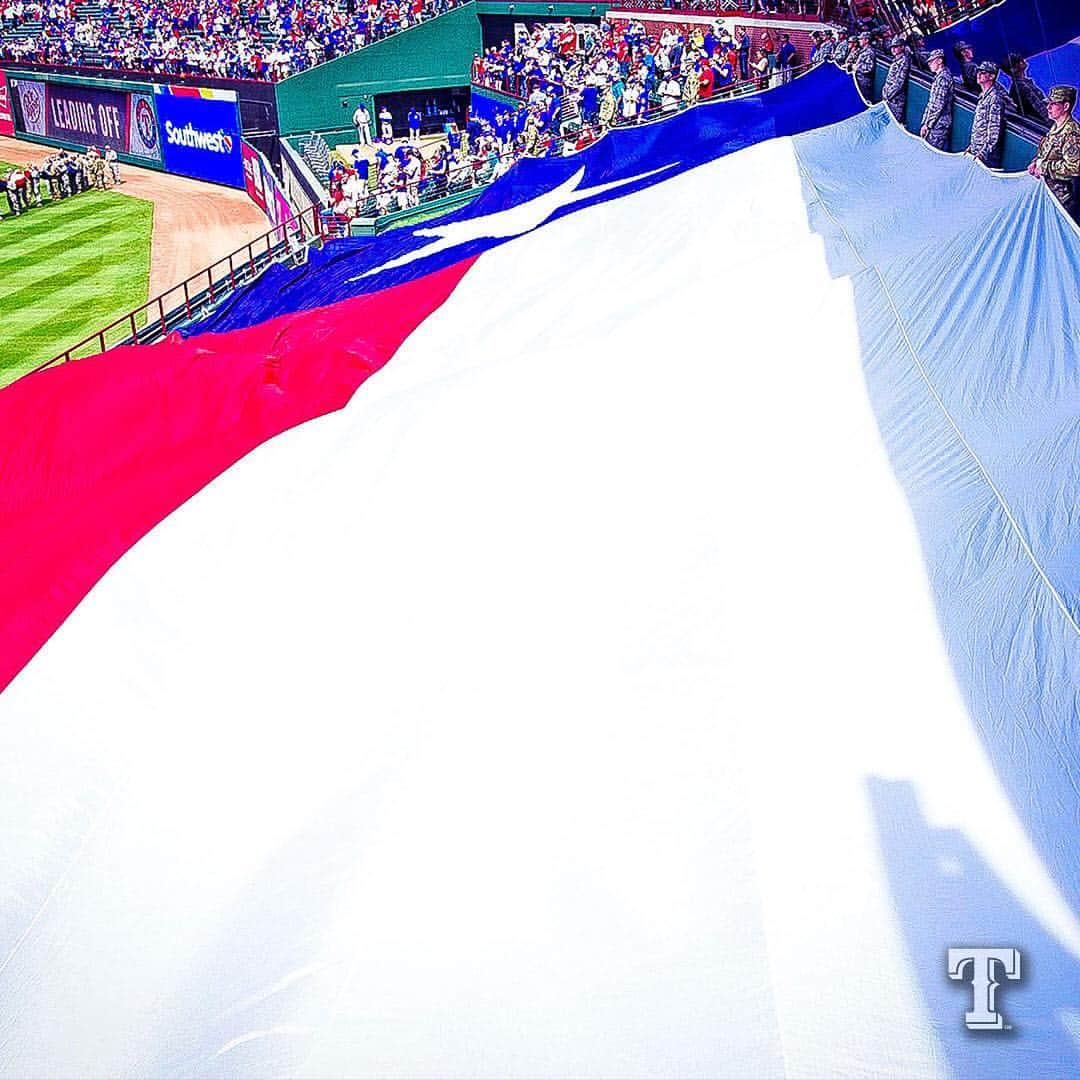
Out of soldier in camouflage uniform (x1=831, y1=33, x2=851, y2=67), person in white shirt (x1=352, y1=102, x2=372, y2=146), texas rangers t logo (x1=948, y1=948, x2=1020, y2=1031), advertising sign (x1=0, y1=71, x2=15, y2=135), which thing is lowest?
texas rangers t logo (x1=948, y1=948, x2=1020, y2=1031)

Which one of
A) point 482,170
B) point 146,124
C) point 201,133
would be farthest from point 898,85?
point 146,124

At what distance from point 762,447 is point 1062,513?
53.0 inches

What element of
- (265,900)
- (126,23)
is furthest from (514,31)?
(265,900)

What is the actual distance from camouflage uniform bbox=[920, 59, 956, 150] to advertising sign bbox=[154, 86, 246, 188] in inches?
869

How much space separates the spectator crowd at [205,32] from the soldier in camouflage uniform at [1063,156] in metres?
25.0

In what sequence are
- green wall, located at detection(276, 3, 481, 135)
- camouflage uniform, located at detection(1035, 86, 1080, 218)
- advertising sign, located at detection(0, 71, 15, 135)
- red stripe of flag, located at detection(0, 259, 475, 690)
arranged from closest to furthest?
red stripe of flag, located at detection(0, 259, 475, 690)
camouflage uniform, located at detection(1035, 86, 1080, 218)
green wall, located at detection(276, 3, 481, 135)
advertising sign, located at detection(0, 71, 15, 135)

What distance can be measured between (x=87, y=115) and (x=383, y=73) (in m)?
11.5

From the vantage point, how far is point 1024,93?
8719 millimetres

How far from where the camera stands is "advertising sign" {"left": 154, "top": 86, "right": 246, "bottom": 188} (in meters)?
28.4

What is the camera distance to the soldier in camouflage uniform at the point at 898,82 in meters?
11.7

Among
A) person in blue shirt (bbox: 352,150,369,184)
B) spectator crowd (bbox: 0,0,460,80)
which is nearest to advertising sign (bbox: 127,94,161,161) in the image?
spectator crowd (bbox: 0,0,460,80)

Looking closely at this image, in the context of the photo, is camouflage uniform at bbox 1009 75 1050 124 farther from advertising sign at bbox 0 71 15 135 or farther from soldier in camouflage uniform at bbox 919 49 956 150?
advertising sign at bbox 0 71 15 135

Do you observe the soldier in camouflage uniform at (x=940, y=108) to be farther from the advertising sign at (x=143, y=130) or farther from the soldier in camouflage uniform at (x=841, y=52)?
the advertising sign at (x=143, y=130)

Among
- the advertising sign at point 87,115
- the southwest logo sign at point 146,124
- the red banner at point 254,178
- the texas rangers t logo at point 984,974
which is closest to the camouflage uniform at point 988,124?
the texas rangers t logo at point 984,974
